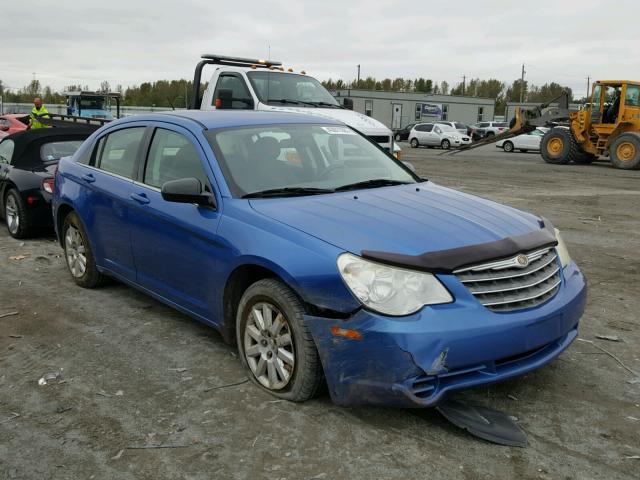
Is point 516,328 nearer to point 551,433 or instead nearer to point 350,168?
point 551,433

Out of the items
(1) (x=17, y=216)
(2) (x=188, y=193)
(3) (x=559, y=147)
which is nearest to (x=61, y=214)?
(1) (x=17, y=216)

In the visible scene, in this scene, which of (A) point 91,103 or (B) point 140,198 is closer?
(B) point 140,198

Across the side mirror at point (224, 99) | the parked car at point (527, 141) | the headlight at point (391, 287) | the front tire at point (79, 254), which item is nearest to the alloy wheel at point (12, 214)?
the front tire at point (79, 254)

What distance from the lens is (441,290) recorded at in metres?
3.11

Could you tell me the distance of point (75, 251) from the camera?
5879mm

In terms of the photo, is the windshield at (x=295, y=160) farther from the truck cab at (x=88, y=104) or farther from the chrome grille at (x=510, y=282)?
the truck cab at (x=88, y=104)

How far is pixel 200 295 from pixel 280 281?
845 mm

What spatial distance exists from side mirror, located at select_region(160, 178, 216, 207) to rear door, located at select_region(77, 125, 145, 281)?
0.89 meters

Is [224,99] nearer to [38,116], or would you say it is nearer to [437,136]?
[38,116]

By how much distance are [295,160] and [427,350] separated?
1.93m

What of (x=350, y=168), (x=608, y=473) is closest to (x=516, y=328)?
(x=608, y=473)

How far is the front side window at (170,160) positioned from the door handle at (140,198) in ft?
0.35

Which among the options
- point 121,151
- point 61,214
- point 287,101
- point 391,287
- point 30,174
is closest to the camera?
point 391,287

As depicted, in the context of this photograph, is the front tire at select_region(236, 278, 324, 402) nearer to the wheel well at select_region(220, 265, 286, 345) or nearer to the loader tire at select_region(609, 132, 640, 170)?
the wheel well at select_region(220, 265, 286, 345)
